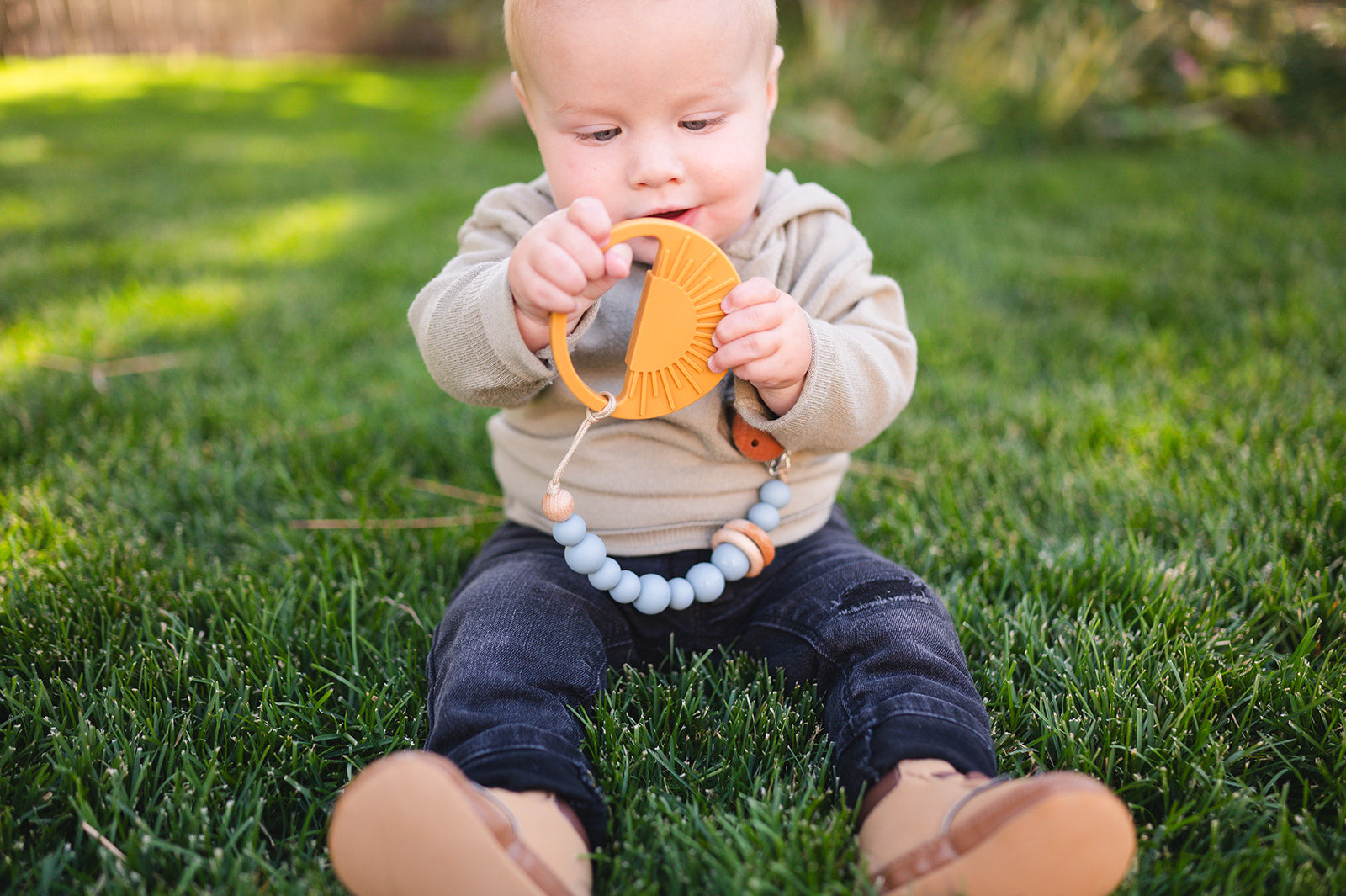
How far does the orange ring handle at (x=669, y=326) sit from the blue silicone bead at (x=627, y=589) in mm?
270

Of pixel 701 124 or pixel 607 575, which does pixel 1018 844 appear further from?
pixel 701 124

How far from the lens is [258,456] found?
2.32m

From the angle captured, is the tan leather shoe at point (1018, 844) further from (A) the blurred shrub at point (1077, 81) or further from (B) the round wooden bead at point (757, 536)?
(A) the blurred shrub at point (1077, 81)

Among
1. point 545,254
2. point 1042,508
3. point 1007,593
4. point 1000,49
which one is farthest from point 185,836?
point 1000,49

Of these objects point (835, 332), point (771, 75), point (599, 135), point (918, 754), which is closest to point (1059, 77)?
point (771, 75)

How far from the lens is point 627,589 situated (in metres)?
1.47

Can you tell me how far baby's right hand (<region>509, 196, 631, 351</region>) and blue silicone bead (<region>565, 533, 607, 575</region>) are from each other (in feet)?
1.20

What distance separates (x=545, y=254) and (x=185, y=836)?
0.87 m

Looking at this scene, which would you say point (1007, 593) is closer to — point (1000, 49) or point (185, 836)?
point (185, 836)

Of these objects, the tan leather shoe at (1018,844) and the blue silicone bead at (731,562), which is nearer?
the tan leather shoe at (1018,844)

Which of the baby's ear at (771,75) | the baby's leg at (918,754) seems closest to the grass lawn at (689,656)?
the baby's leg at (918,754)

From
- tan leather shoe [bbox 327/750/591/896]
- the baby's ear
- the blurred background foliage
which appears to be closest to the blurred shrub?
the blurred background foliage

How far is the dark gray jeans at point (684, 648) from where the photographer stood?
46.2 inches

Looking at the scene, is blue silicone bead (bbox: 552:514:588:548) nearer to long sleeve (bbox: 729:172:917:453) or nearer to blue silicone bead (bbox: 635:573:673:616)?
blue silicone bead (bbox: 635:573:673:616)
